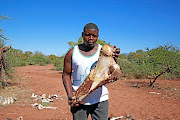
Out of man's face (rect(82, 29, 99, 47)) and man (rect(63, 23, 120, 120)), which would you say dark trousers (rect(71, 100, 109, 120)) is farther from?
man's face (rect(82, 29, 99, 47))

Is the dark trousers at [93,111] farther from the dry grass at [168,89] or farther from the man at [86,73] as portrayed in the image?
the dry grass at [168,89]

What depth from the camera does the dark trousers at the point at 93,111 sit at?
5.35 ft

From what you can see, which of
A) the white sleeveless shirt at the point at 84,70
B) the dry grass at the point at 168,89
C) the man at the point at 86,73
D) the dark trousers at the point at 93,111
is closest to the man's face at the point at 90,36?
the man at the point at 86,73

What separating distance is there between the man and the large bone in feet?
0.26

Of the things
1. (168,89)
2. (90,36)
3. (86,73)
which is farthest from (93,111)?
(168,89)

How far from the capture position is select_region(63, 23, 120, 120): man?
1604 millimetres

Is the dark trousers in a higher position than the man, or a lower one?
lower

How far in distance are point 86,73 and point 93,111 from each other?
429mm

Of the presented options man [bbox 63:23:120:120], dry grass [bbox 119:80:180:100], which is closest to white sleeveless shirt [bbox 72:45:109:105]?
man [bbox 63:23:120:120]

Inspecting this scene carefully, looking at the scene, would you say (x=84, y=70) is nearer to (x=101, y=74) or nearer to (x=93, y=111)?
(x=101, y=74)

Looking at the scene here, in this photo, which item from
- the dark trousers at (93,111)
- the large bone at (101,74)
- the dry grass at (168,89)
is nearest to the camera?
the large bone at (101,74)

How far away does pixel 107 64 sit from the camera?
61.1 inches

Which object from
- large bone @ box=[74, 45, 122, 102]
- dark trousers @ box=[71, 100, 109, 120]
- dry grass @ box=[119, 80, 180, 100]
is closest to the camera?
large bone @ box=[74, 45, 122, 102]

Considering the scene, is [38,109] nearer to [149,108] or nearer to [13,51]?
[149,108]
